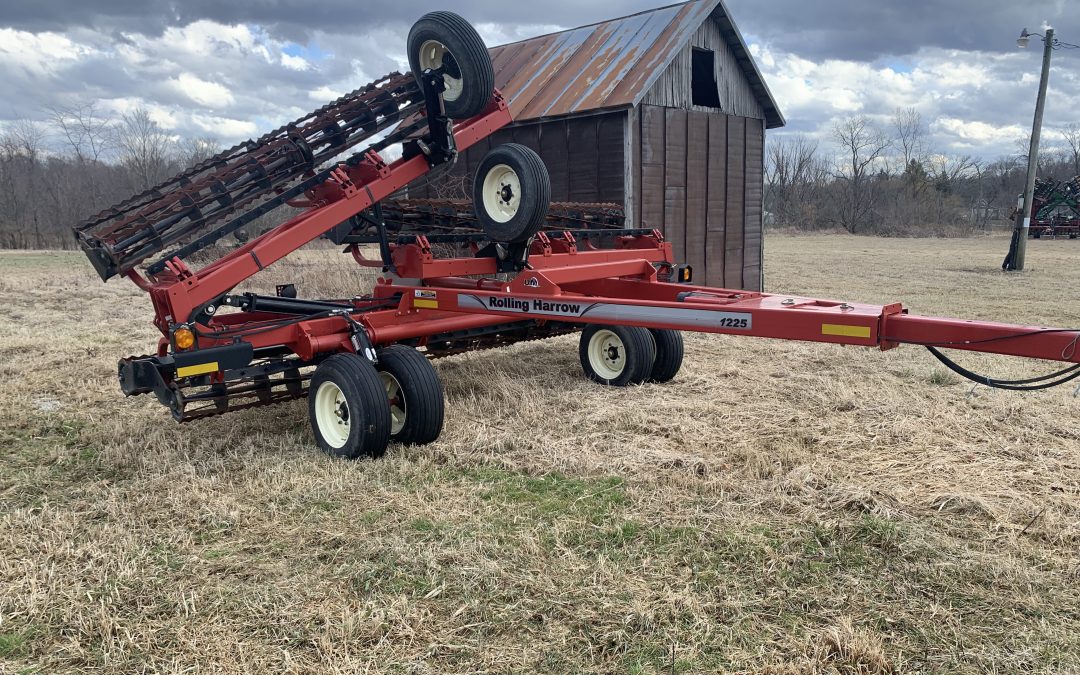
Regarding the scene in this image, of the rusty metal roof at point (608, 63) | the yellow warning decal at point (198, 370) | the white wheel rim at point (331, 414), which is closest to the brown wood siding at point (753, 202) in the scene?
the rusty metal roof at point (608, 63)

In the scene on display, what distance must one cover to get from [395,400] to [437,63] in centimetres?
292

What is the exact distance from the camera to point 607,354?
7.52 m

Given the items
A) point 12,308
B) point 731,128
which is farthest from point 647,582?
point 12,308

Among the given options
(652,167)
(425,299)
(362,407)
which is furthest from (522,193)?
(652,167)

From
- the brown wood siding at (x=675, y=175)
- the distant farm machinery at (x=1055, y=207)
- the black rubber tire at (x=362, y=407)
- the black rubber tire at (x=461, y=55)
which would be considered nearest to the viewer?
the black rubber tire at (x=362, y=407)

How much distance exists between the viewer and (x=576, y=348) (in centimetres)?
923

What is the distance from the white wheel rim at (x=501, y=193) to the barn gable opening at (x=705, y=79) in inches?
322

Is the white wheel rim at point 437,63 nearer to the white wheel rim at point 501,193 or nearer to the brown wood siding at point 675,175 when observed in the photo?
the white wheel rim at point 501,193

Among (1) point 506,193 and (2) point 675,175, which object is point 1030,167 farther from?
(1) point 506,193

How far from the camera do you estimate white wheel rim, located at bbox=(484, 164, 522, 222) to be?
6.08 metres

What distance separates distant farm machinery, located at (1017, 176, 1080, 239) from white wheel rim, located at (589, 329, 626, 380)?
33662 millimetres

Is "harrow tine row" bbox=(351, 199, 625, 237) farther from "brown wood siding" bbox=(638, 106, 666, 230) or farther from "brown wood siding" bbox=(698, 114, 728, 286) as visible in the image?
"brown wood siding" bbox=(698, 114, 728, 286)

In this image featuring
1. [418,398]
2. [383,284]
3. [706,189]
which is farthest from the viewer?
[706,189]

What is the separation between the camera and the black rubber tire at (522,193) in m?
5.82
